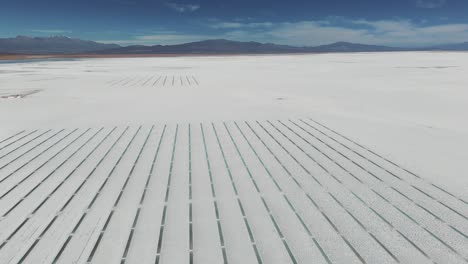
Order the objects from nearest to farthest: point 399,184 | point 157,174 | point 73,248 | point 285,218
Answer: point 73,248
point 285,218
point 399,184
point 157,174

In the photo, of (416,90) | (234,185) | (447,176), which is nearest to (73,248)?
(234,185)

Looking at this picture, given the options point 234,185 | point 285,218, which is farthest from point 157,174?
point 285,218

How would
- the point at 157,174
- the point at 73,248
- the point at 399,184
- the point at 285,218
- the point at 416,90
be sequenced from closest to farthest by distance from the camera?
the point at 73,248 < the point at 285,218 < the point at 399,184 < the point at 157,174 < the point at 416,90

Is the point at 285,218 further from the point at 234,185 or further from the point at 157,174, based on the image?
the point at 157,174

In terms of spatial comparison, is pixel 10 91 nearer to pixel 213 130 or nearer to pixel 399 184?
pixel 213 130

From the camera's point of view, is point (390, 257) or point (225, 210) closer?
point (390, 257)

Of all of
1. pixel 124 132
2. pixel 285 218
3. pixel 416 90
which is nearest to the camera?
pixel 285 218
